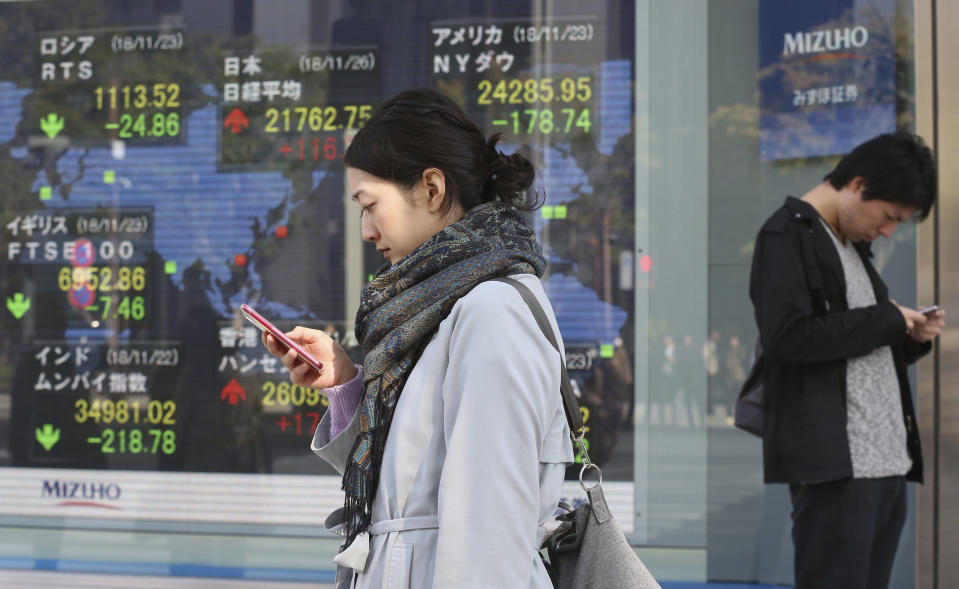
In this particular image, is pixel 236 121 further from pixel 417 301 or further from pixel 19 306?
pixel 417 301

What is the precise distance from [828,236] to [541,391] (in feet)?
5.78

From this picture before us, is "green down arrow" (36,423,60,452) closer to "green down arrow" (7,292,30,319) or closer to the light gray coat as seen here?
"green down arrow" (7,292,30,319)

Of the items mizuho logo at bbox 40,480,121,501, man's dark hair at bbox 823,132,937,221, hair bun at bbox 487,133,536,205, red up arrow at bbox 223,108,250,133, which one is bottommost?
mizuho logo at bbox 40,480,121,501

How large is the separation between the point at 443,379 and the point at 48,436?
3.93m

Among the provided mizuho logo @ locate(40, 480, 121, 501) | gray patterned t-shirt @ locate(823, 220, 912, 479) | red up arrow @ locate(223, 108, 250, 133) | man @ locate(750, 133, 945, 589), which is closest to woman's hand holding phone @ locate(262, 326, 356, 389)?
man @ locate(750, 133, 945, 589)

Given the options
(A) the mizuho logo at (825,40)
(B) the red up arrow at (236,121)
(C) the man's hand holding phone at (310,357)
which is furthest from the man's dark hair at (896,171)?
(B) the red up arrow at (236,121)

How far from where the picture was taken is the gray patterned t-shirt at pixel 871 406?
9.56 ft

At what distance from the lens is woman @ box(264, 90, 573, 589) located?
5.05 ft

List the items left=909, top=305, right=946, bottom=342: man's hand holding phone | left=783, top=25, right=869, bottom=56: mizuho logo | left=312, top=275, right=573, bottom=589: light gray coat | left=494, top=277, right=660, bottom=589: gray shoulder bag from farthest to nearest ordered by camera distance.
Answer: left=783, top=25, right=869, bottom=56: mizuho logo < left=909, top=305, right=946, bottom=342: man's hand holding phone < left=494, top=277, right=660, bottom=589: gray shoulder bag < left=312, top=275, right=573, bottom=589: light gray coat

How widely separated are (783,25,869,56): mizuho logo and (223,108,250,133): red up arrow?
257cm

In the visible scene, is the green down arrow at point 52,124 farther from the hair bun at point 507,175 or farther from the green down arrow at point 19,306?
the hair bun at point 507,175

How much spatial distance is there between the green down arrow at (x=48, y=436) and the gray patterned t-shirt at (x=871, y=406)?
12.5 feet

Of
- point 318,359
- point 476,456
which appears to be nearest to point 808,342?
point 318,359

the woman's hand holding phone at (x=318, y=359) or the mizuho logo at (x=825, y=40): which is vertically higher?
the mizuho logo at (x=825, y=40)
